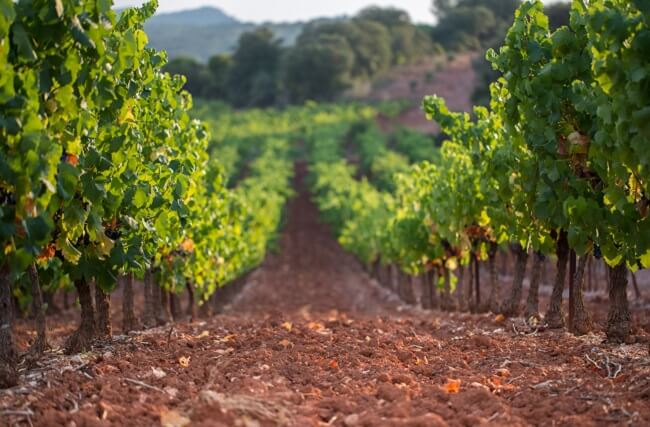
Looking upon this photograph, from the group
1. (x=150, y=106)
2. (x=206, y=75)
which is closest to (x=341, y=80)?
(x=206, y=75)

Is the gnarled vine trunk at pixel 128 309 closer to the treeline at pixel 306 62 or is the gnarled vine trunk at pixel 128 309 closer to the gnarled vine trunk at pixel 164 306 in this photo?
the gnarled vine trunk at pixel 164 306

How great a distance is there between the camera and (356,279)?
135ft

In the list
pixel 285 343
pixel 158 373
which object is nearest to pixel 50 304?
pixel 285 343

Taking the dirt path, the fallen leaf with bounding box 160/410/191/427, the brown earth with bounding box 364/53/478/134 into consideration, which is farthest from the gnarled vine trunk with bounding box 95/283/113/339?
the brown earth with bounding box 364/53/478/134

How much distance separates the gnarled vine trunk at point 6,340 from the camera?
7863 millimetres

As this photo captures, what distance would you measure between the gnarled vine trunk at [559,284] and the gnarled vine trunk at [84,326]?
6.62 metres

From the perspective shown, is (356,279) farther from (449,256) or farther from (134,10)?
(134,10)

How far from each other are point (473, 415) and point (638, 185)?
3.52 metres

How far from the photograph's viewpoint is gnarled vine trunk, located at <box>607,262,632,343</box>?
10.1 meters

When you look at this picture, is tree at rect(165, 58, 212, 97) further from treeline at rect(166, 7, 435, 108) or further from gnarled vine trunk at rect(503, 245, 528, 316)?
gnarled vine trunk at rect(503, 245, 528, 316)

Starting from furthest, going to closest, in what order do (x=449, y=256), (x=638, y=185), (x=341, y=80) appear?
(x=341, y=80)
(x=449, y=256)
(x=638, y=185)

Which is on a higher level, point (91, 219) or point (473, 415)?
point (91, 219)

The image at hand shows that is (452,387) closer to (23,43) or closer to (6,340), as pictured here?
(6,340)

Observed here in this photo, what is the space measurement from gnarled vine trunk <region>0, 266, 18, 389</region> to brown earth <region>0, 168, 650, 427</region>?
0.25m
